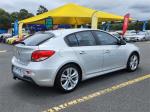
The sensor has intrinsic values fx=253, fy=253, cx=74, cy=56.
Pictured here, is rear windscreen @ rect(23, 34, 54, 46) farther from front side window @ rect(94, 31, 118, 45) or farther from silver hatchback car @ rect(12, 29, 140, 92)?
front side window @ rect(94, 31, 118, 45)

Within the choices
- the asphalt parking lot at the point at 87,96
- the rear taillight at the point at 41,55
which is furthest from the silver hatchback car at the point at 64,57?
the asphalt parking lot at the point at 87,96

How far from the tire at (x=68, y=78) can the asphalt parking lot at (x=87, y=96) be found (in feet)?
0.50

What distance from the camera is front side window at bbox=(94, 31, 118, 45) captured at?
656cm

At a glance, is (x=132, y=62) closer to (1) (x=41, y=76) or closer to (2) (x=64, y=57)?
(2) (x=64, y=57)

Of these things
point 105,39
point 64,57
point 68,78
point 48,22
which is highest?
point 48,22

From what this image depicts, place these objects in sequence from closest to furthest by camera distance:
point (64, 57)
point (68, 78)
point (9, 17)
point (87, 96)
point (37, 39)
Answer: point (87, 96) → point (64, 57) → point (68, 78) → point (37, 39) → point (9, 17)

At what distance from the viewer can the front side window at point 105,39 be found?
6.56m

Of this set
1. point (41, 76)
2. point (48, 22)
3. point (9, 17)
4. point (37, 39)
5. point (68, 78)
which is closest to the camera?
point (41, 76)

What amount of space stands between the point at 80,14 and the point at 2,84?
13.3 metres

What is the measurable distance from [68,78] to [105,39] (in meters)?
1.74

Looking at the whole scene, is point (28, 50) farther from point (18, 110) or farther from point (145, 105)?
point (145, 105)

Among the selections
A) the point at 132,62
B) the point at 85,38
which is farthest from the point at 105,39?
the point at 132,62

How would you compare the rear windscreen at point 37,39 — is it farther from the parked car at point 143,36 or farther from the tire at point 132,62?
the parked car at point 143,36

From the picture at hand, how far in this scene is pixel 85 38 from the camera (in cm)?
620
